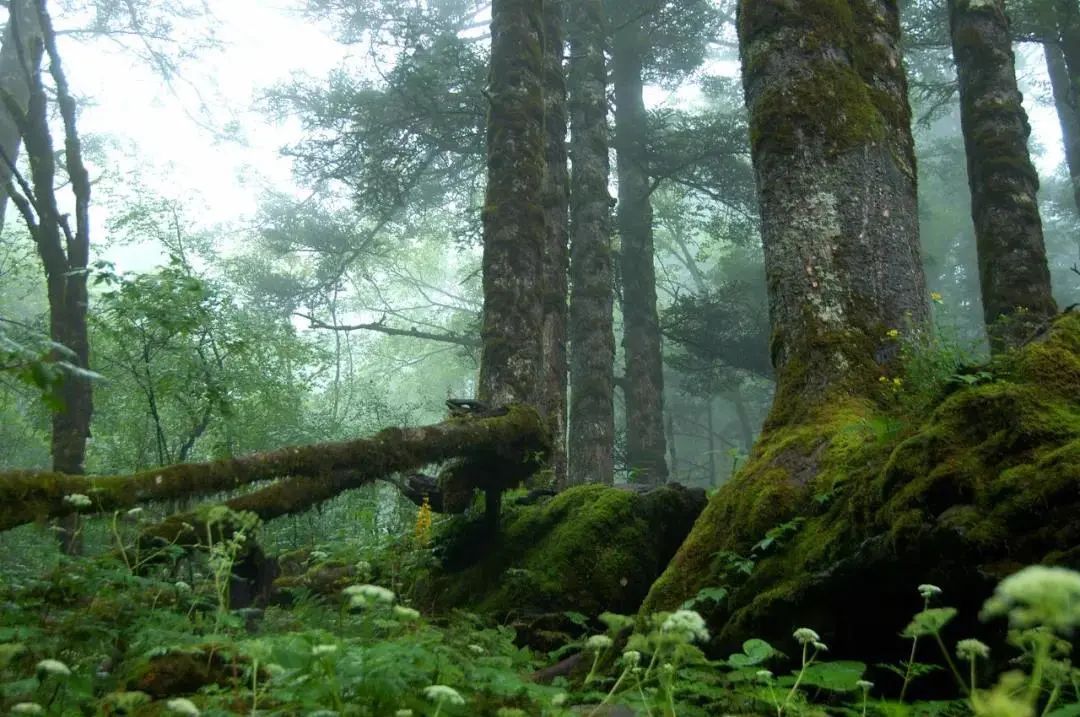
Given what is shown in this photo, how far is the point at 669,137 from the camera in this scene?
64.1 ft

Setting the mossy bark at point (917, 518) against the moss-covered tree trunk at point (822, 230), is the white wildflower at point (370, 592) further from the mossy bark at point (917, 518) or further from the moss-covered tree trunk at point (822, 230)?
the moss-covered tree trunk at point (822, 230)

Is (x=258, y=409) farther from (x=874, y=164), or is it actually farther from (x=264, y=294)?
(x=874, y=164)

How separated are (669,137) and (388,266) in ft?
42.3

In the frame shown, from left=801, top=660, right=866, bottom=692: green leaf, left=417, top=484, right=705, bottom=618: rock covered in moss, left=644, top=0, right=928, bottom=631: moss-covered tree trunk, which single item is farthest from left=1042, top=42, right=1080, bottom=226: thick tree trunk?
left=801, top=660, right=866, bottom=692: green leaf

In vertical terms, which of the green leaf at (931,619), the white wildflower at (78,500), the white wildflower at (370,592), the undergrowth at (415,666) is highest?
the white wildflower at (78,500)

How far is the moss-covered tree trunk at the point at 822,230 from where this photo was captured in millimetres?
4332

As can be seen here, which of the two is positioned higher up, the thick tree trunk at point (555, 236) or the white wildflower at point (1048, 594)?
the thick tree trunk at point (555, 236)

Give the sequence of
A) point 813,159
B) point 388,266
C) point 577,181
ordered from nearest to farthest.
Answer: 1. point 813,159
2. point 577,181
3. point 388,266

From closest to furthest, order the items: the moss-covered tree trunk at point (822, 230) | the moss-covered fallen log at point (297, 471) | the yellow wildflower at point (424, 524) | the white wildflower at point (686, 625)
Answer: the white wildflower at point (686, 625)
the moss-covered fallen log at point (297, 471)
the moss-covered tree trunk at point (822, 230)
the yellow wildflower at point (424, 524)

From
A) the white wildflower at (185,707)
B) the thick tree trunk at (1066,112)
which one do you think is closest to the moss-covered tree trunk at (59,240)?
the white wildflower at (185,707)

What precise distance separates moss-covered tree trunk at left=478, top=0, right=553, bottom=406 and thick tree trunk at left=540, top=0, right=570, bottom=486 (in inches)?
30.2

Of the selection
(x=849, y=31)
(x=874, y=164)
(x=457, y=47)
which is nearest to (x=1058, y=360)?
(x=874, y=164)

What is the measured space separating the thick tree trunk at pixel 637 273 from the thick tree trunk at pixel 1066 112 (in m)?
9.07

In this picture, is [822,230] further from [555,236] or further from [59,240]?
[59,240]
